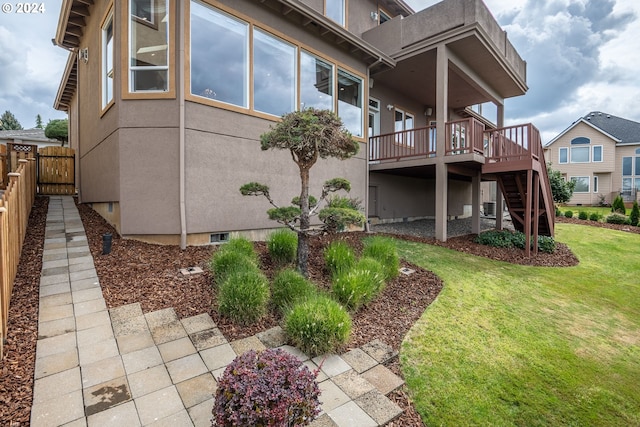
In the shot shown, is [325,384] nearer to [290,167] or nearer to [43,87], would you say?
[290,167]

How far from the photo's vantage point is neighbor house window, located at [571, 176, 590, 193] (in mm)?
24406

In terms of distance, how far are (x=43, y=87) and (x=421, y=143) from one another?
42.4 meters

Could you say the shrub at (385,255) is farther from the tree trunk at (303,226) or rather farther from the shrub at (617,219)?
the shrub at (617,219)

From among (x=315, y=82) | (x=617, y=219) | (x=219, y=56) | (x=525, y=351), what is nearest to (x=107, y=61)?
(x=219, y=56)

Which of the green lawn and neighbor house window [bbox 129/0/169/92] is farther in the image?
neighbor house window [bbox 129/0/169/92]

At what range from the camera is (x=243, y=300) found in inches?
129

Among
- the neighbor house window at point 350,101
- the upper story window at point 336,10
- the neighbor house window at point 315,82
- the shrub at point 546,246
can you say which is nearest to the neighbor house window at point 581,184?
the shrub at point 546,246

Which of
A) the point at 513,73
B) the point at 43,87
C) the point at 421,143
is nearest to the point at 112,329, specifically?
the point at 421,143

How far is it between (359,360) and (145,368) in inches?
75.0

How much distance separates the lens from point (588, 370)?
3.11 metres

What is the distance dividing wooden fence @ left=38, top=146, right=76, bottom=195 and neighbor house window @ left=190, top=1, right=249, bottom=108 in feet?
25.0

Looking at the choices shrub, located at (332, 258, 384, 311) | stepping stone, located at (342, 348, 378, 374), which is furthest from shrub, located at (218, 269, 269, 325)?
stepping stone, located at (342, 348, 378, 374)

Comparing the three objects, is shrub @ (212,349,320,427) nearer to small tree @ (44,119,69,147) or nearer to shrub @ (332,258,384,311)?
shrub @ (332,258,384,311)

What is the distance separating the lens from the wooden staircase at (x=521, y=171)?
7543 mm
